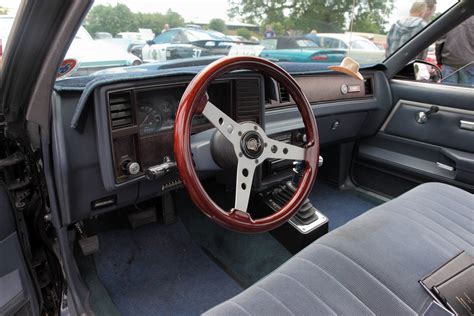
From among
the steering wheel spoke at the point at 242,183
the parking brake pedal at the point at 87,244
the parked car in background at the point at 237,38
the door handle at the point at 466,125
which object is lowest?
the parking brake pedal at the point at 87,244

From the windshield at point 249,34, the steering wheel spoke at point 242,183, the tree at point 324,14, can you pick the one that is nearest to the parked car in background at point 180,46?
the windshield at point 249,34

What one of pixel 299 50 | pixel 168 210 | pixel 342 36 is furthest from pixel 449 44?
pixel 168 210

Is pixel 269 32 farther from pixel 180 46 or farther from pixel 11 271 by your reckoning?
pixel 11 271

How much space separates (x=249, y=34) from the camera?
3.34 m

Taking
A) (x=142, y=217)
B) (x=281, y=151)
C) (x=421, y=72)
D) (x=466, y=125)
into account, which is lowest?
(x=142, y=217)

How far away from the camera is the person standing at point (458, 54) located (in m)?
2.28

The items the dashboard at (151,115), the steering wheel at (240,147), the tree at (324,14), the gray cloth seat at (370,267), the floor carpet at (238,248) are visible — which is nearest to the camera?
the gray cloth seat at (370,267)

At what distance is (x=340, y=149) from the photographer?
270cm

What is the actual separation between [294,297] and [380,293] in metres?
0.24

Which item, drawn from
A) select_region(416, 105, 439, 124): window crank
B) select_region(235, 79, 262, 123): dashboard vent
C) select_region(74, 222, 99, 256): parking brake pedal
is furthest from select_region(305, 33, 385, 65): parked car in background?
select_region(74, 222, 99, 256): parking brake pedal

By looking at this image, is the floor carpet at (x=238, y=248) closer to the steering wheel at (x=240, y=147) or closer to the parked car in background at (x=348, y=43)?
the steering wheel at (x=240, y=147)

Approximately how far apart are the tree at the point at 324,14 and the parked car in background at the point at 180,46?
1.12m

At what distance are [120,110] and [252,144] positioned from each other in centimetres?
50

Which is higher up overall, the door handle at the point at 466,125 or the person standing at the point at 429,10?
the person standing at the point at 429,10
